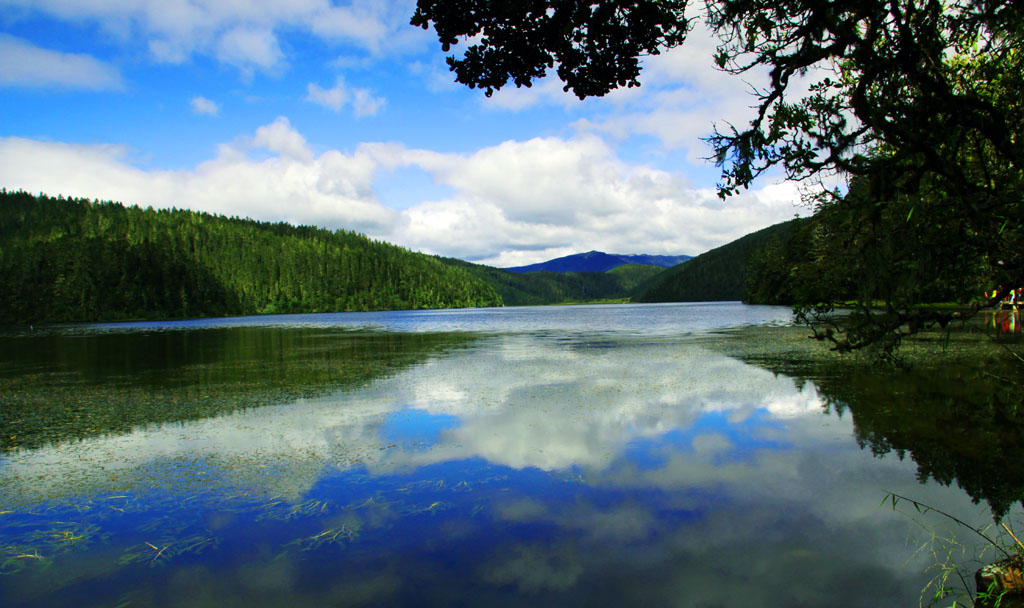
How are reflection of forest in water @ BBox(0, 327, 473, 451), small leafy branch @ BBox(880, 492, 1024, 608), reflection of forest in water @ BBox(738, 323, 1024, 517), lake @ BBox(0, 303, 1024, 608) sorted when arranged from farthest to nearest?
reflection of forest in water @ BBox(0, 327, 473, 451) < reflection of forest in water @ BBox(738, 323, 1024, 517) < lake @ BBox(0, 303, 1024, 608) < small leafy branch @ BBox(880, 492, 1024, 608)

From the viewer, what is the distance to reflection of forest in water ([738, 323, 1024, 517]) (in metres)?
9.58

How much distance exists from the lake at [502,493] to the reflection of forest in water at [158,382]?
26 cm

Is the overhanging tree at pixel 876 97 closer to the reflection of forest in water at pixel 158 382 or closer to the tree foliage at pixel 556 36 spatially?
the tree foliage at pixel 556 36

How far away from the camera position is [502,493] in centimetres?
949

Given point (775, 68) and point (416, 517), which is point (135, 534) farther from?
point (775, 68)

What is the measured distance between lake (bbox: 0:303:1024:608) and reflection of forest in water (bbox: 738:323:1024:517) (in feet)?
0.26

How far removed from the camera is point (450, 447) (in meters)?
12.5

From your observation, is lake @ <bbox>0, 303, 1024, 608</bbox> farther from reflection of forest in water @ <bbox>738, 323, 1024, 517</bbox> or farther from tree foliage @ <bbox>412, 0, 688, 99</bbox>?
tree foliage @ <bbox>412, 0, 688, 99</bbox>

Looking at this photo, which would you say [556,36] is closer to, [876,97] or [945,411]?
[876,97]

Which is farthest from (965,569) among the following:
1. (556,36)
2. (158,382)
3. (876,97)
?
(158,382)

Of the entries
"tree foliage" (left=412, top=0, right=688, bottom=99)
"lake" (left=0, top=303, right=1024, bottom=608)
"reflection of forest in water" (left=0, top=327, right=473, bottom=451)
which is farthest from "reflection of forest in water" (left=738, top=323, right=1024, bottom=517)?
"reflection of forest in water" (left=0, top=327, right=473, bottom=451)

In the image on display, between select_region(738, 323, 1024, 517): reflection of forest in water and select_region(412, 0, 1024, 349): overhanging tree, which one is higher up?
select_region(412, 0, 1024, 349): overhanging tree

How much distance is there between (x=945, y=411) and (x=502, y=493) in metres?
12.4

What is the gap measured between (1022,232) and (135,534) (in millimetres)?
12033
